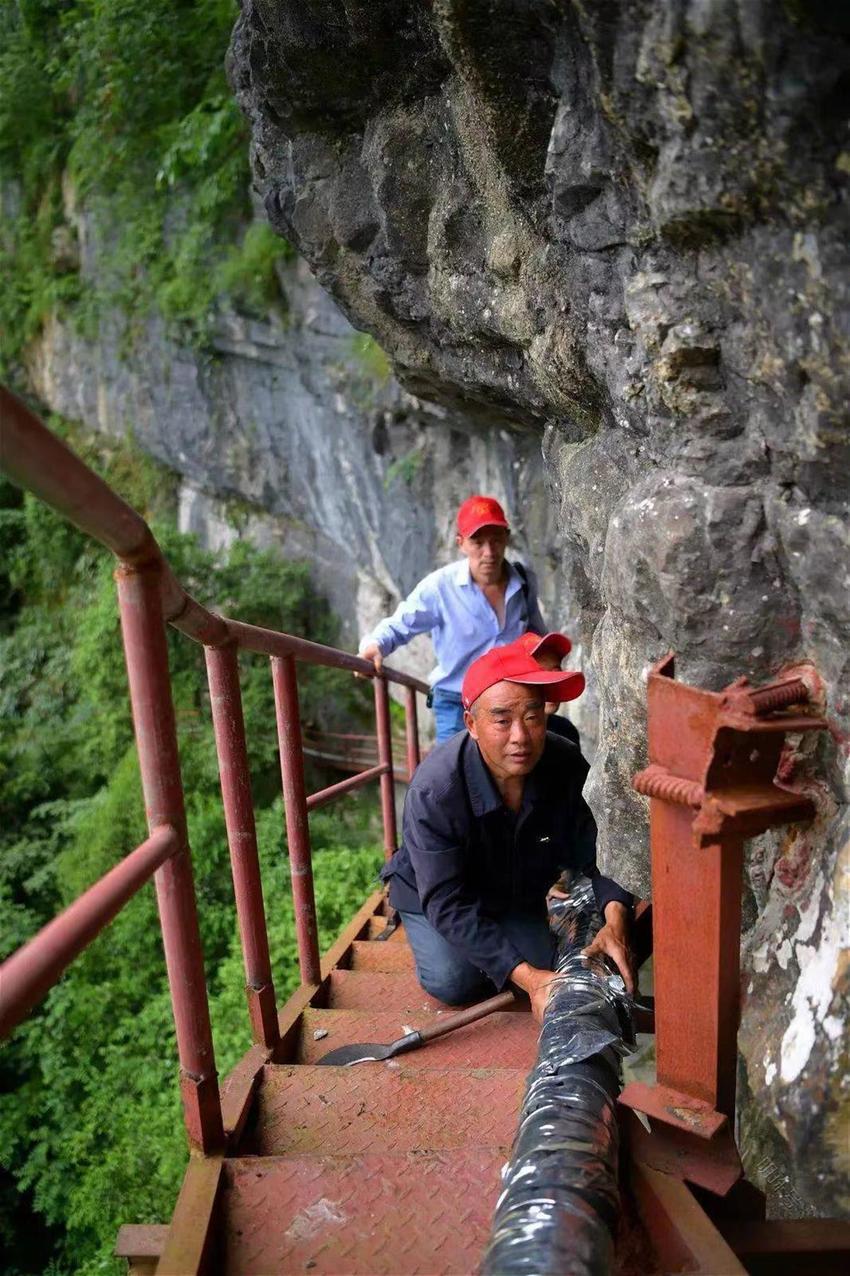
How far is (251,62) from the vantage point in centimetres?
410

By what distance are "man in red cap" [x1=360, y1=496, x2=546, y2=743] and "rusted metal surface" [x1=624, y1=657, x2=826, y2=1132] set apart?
2402 mm

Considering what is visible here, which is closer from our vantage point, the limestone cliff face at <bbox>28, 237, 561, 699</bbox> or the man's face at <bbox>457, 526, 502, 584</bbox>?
the man's face at <bbox>457, 526, 502, 584</bbox>

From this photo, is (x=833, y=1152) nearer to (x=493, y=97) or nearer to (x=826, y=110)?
(x=826, y=110)

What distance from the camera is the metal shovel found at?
98.0 inches

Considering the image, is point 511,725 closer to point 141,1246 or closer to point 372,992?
point 372,992

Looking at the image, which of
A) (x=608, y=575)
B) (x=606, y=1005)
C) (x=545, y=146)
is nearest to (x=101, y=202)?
(x=545, y=146)

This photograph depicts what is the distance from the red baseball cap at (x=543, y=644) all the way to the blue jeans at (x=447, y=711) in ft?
5.42

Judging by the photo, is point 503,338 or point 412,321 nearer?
point 503,338

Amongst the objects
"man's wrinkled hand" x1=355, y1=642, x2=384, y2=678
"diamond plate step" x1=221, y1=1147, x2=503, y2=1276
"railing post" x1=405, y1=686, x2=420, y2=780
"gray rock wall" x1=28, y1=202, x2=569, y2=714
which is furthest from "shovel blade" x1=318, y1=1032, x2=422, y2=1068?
"railing post" x1=405, y1=686, x2=420, y2=780

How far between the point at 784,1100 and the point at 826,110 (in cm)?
174

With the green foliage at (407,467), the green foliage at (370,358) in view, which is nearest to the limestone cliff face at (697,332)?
the green foliage at (370,358)

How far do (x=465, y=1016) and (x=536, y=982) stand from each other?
39cm

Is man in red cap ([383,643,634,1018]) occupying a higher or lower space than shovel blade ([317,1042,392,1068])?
higher

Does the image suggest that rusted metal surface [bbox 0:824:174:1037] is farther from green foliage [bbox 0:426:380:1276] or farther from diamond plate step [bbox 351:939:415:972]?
green foliage [bbox 0:426:380:1276]
